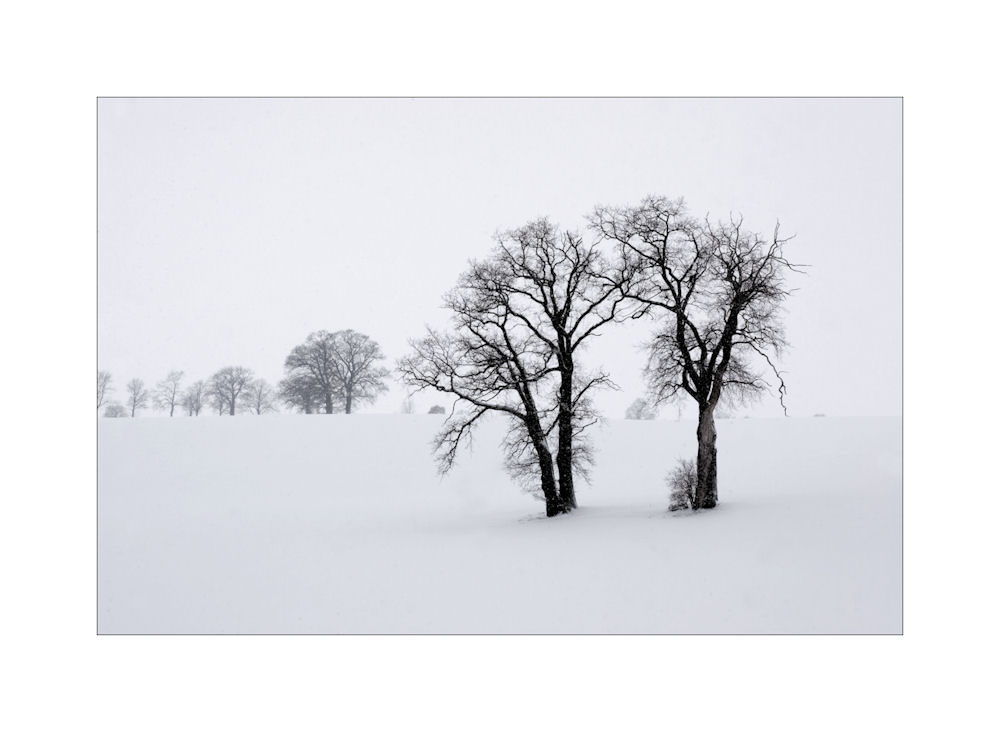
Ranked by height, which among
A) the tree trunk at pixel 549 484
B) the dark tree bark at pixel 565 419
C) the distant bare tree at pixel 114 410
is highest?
the dark tree bark at pixel 565 419

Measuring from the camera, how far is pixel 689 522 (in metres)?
16.4

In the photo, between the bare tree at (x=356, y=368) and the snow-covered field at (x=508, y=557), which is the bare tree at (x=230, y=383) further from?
the snow-covered field at (x=508, y=557)

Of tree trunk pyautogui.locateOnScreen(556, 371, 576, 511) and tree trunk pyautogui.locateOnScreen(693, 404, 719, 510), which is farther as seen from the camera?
tree trunk pyautogui.locateOnScreen(556, 371, 576, 511)

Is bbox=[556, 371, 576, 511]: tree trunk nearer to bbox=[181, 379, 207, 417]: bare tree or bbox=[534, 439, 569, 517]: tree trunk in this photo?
bbox=[534, 439, 569, 517]: tree trunk

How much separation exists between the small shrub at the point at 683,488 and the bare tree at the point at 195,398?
207 feet

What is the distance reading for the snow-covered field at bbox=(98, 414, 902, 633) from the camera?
11.5 meters

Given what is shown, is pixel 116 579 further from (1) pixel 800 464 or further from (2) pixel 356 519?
(1) pixel 800 464

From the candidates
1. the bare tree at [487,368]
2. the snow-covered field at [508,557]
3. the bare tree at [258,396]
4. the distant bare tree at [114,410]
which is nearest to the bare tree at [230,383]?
the bare tree at [258,396]

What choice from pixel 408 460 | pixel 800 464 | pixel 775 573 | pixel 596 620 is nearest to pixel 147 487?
pixel 408 460

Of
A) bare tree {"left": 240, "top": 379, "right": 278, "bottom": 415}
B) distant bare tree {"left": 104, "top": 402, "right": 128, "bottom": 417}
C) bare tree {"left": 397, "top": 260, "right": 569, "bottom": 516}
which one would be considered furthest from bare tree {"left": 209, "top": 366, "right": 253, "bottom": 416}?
bare tree {"left": 397, "top": 260, "right": 569, "bottom": 516}

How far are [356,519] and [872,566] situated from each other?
16.6 metres

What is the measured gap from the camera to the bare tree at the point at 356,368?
5362cm

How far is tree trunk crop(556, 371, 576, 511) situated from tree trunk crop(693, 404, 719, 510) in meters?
4.12

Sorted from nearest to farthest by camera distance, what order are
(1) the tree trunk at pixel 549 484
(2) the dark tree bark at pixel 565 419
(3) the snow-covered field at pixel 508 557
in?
(3) the snow-covered field at pixel 508 557 < (2) the dark tree bark at pixel 565 419 < (1) the tree trunk at pixel 549 484
